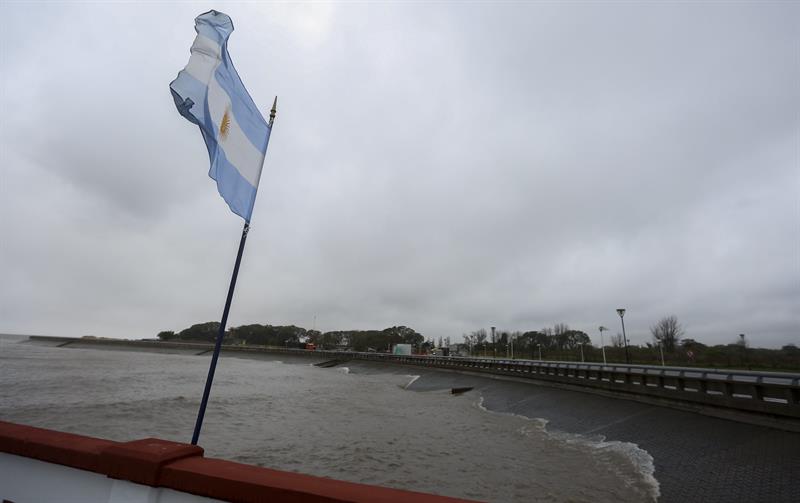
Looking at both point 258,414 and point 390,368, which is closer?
point 258,414

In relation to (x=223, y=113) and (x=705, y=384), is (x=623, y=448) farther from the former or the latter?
(x=223, y=113)

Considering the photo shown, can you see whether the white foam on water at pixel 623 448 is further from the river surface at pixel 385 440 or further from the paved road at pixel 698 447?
the paved road at pixel 698 447

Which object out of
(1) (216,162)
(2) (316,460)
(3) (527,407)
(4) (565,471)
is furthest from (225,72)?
(3) (527,407)

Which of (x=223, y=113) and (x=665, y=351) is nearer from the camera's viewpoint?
(x=223, y=113)

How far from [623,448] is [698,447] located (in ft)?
9.20

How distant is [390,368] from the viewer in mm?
88438

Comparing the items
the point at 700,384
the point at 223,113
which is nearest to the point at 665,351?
the point at 700,384

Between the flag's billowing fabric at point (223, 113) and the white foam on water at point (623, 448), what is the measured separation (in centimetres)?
1294

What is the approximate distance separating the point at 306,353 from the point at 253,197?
467 feet

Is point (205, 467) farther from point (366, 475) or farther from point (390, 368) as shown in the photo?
point (390, 368)

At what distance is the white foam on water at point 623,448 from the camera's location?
12.0 metres

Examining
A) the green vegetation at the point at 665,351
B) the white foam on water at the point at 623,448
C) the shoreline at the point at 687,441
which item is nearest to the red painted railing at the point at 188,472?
the white foam on water at the point at 623,448

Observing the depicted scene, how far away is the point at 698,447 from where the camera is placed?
13906 mm

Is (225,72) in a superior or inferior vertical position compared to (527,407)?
superior
